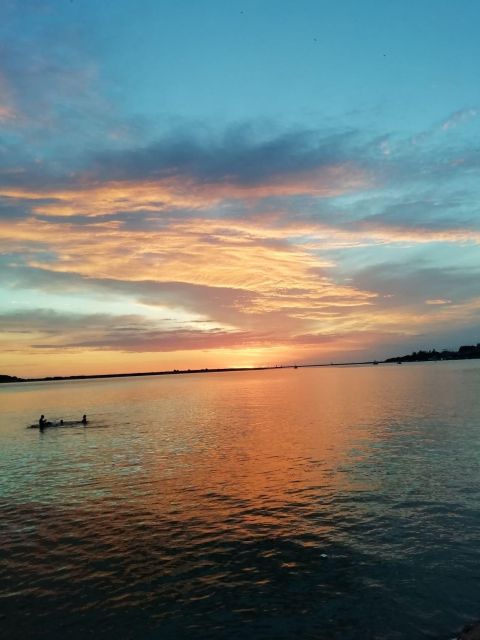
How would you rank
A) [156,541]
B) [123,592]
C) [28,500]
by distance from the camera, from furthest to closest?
[28,500], [156,541], [123,592]

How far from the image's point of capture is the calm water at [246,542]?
17672 mm

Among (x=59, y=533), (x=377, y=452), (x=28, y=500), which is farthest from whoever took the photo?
(x=377, y=452)

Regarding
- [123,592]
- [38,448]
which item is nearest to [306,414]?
[38,448]

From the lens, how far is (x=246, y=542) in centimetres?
2494

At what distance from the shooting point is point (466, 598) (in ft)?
60.7

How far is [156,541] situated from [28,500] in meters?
14.7

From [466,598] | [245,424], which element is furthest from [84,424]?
[466,598]

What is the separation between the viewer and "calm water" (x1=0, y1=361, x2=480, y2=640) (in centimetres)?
1767

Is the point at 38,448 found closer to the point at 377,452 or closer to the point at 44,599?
the point at 377,452

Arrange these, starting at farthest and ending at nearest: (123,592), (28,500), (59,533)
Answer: (28,500)
(59,533)
(123,592)

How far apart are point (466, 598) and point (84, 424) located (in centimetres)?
7481

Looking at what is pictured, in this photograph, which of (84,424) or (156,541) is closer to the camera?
(156,541)

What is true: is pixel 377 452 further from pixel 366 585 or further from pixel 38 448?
pixel 38 448

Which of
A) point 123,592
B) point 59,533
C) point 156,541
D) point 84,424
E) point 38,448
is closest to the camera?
point 123,592
